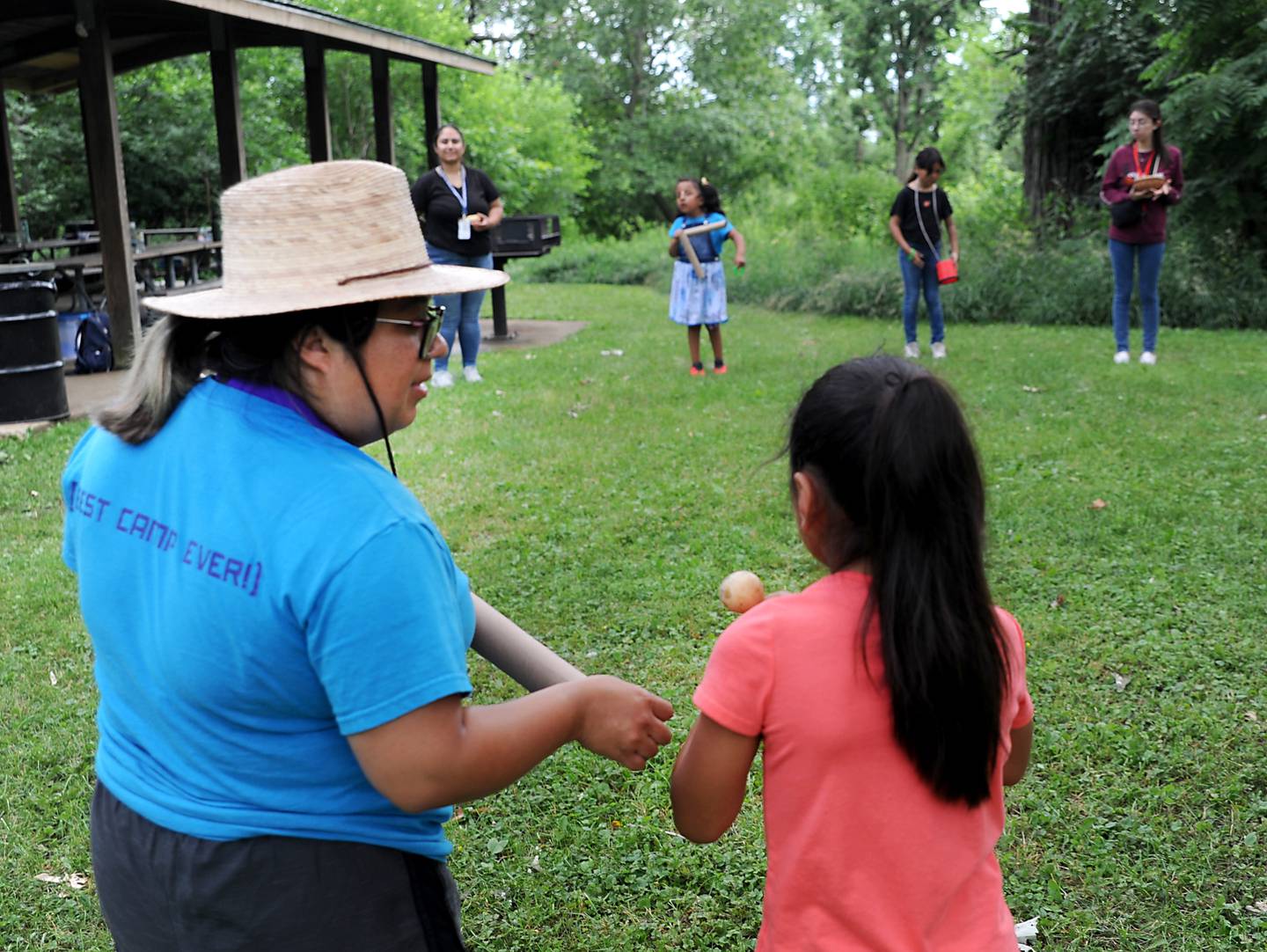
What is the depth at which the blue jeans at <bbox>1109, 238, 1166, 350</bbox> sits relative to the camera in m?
10.2

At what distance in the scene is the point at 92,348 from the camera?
1109 cm

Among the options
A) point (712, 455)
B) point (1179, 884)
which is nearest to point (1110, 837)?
point (1179, 884)

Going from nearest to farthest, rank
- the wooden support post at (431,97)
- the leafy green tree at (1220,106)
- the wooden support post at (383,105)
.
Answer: the leafy green tree at (1220,106), the wooden support post at (383,105), the wooden support post at (431,97)

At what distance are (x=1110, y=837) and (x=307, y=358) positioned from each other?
265 centimetres

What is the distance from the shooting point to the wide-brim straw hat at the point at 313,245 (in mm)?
1718

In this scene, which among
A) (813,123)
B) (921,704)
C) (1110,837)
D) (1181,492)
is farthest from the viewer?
(813,123)

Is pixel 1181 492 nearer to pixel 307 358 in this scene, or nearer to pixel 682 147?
pixel 307 358

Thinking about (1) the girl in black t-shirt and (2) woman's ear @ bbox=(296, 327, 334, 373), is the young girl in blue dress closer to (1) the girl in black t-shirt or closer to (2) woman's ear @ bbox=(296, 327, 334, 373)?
(1) the girl in black t-shirt

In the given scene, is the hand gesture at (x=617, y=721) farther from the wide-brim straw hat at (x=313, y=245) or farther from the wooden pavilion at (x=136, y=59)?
the wooden pavilion at (x=136, y=59)

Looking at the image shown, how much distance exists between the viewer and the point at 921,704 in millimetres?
1617

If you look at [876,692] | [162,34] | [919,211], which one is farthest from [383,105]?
[876,692]

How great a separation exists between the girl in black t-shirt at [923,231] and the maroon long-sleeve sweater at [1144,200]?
1383 mm

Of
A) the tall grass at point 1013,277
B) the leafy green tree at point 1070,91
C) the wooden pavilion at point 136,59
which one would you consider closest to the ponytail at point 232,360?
the wooden pavilion at point 136,59

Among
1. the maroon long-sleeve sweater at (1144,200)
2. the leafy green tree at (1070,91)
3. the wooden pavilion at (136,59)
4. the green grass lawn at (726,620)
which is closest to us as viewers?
the green grass lawn at (726,620)
